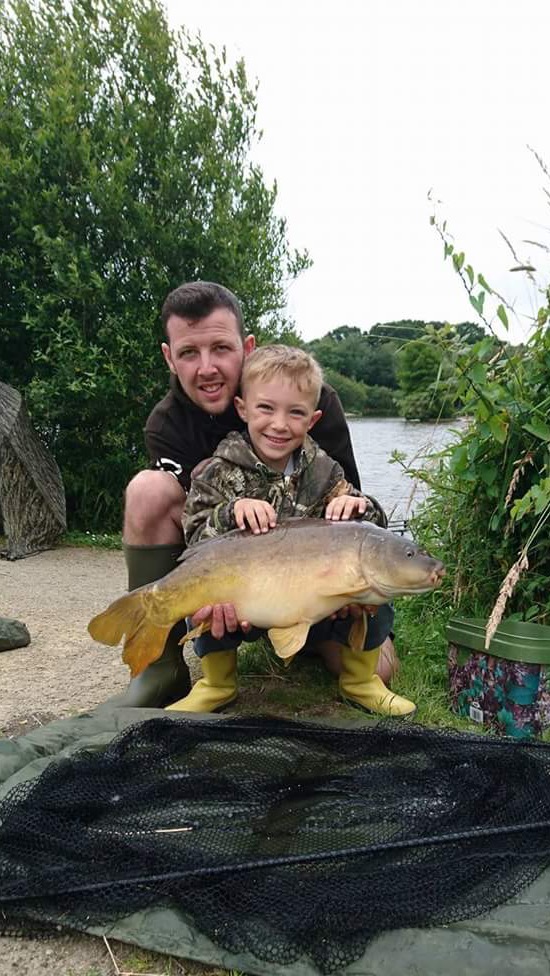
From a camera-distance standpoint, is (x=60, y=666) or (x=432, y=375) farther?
(x=432, y=375)

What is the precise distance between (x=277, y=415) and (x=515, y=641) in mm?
870

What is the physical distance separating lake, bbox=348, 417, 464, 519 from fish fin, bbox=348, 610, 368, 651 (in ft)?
2.15

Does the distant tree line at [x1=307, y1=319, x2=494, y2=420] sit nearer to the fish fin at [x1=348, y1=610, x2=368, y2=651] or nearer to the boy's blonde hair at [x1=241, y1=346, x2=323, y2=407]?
the boy's blonde hair at [x1=241, y1=346, x2=323, y2=407]

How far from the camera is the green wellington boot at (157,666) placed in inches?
94.9

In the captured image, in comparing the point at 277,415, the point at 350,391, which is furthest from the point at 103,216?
the point at 350,391

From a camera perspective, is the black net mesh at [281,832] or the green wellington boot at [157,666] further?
the green wellington boot at [157,666]

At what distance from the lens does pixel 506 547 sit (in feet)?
8.11

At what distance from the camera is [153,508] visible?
2471 millimetres

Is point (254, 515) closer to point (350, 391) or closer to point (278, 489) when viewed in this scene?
point (278, 489)

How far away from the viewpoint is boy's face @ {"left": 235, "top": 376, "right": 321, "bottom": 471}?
2.14 meters

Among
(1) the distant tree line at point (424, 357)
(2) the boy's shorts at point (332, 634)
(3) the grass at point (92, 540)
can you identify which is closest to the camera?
(2) the boy's shorts at point (332, 634)

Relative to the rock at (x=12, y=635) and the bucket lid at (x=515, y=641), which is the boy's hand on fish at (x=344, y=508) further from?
the rock at (x=12, y=635)

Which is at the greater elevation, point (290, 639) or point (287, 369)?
point (287, 369)

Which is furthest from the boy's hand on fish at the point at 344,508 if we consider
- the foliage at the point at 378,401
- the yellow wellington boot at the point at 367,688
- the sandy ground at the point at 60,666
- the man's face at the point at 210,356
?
the foliage at the point at 378,401
